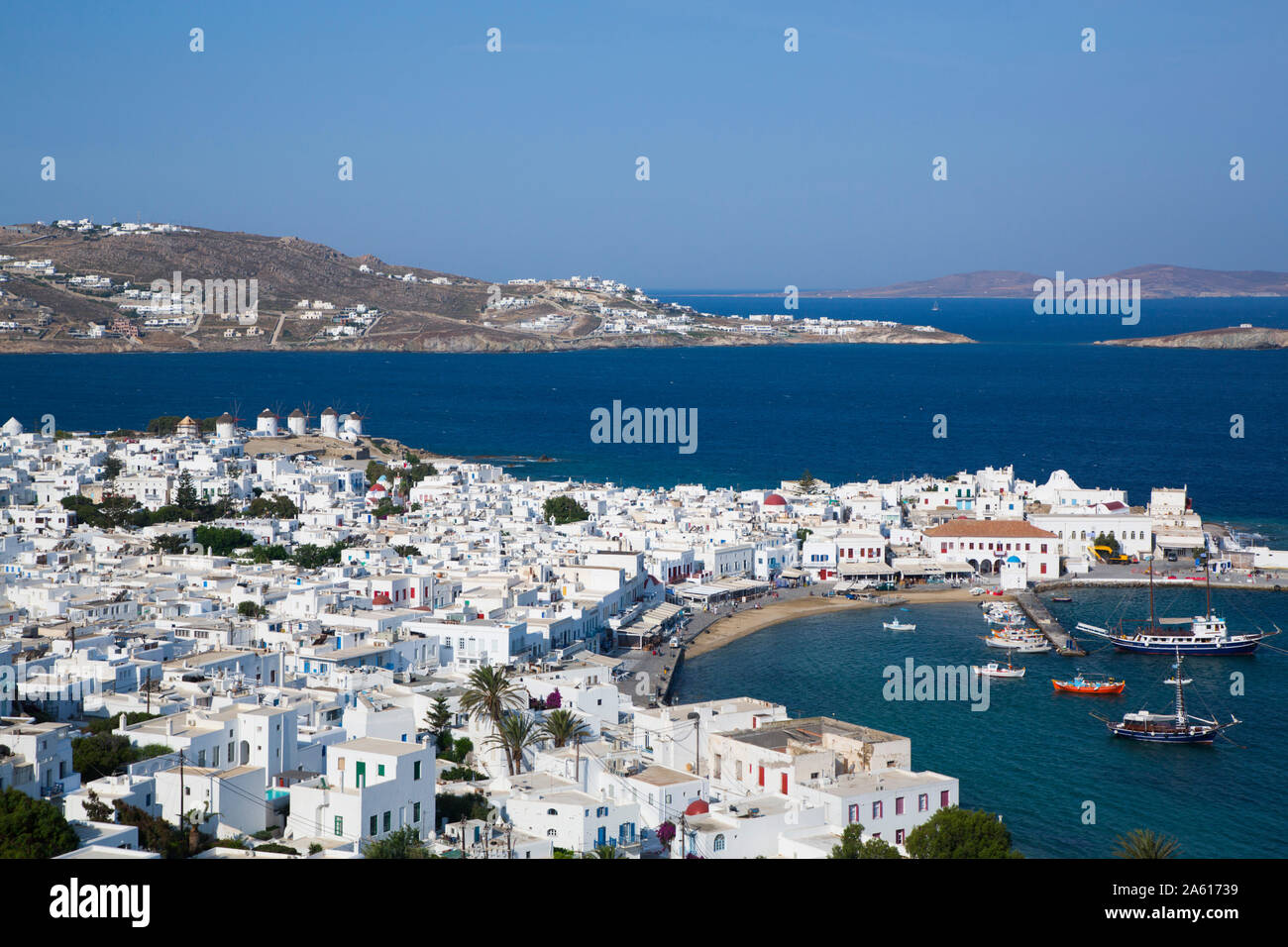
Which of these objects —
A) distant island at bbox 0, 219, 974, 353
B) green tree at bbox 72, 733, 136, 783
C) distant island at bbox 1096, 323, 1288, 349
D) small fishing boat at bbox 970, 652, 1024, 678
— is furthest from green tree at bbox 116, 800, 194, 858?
distant island at bbox 1096, 323, 1288, 349

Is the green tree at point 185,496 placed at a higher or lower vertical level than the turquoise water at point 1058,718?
higher

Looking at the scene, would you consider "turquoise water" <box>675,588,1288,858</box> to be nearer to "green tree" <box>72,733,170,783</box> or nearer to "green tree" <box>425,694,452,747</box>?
"green tree" <box>425,694,452,747</box>

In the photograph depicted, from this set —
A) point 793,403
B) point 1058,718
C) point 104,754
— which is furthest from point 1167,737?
point 793,403

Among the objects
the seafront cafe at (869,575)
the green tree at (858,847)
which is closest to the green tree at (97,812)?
the green tree at (858,847)

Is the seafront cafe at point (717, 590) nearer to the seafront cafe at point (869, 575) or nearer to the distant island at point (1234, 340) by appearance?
the seafront cafe at point (869, 575)

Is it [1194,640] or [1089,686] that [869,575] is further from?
[1089,686]
